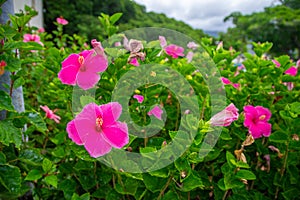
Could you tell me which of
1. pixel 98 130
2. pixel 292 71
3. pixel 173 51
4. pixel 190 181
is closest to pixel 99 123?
pixel 98 130

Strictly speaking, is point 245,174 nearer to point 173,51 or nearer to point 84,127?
point 84,127

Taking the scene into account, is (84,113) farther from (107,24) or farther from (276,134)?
(276,134)

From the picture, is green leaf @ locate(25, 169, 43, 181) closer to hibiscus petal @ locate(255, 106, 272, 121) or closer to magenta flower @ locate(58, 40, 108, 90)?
magenta flower @ locate(58, 40, 108, 90)

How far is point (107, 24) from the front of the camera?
108 cm

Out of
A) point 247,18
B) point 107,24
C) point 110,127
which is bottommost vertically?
point 110,127

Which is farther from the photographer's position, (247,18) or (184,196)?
(247,18)

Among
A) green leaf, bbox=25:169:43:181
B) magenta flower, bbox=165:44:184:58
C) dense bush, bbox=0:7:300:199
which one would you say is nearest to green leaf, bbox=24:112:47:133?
dense bush, bbox=0:7:300:199

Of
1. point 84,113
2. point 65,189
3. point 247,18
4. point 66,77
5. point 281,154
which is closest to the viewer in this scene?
point 84,113

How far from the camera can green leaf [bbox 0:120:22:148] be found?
2.90 feet

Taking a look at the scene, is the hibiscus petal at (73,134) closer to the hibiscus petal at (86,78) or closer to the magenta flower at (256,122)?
the hibiscus petal at (86,78)

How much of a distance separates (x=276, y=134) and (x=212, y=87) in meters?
0.26

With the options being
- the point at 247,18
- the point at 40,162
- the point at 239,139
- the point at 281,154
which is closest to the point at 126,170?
the point at 40,162

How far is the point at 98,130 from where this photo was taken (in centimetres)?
70

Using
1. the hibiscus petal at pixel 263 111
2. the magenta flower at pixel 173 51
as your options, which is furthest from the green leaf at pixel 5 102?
the hibiscus petal at pixel 263 111
